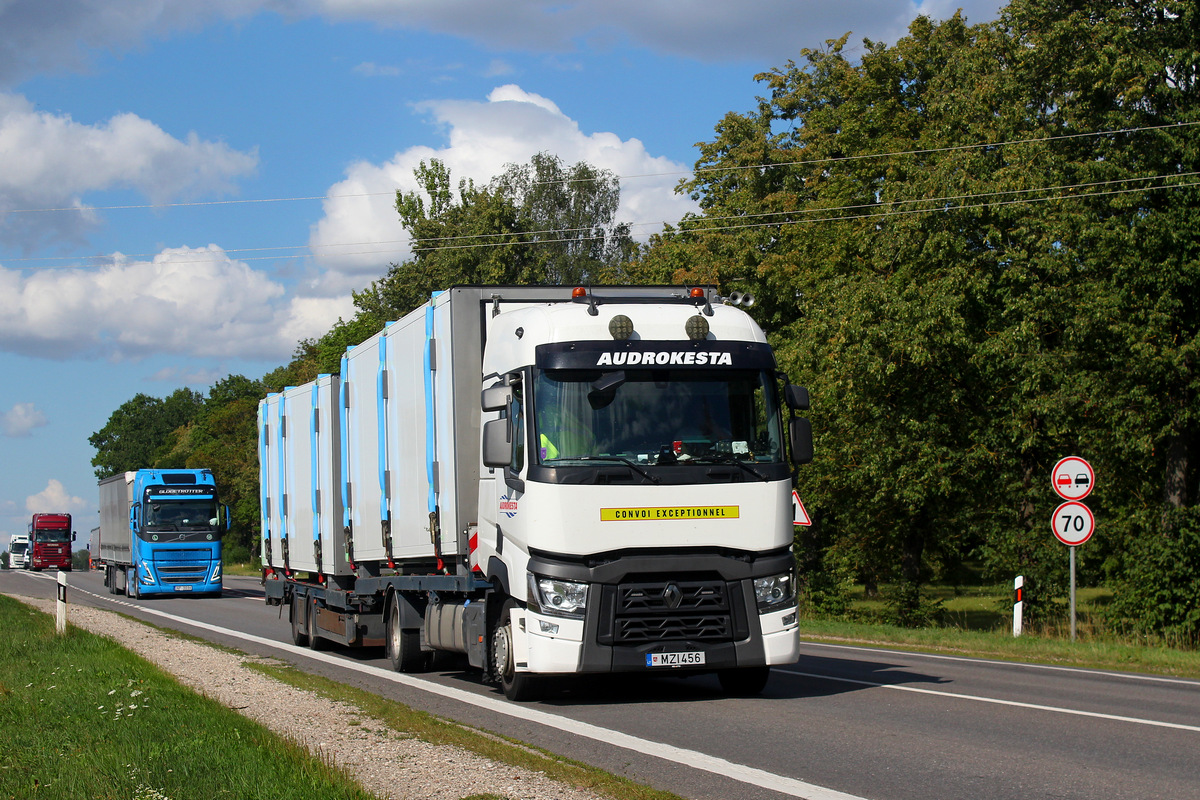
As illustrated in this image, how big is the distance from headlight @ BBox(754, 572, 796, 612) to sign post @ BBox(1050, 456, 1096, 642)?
9.82m

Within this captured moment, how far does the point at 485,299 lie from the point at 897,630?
11.9 m

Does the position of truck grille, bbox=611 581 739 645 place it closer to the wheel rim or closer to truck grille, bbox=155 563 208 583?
the wheel rim

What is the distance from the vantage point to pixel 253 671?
14266 mm

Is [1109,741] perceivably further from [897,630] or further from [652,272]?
[652,272]

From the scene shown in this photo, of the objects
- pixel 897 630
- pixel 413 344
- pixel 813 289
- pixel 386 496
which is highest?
pixel 813 289

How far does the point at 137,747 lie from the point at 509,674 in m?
3.83

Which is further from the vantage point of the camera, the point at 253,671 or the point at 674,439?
the point at 253,671

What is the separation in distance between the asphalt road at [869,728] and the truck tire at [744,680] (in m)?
0.19

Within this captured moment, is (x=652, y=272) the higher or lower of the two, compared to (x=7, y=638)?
higher

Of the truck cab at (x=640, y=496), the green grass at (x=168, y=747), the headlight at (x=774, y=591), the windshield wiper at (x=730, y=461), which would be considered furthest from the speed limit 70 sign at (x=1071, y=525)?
the green grass at (x=168, y=747)

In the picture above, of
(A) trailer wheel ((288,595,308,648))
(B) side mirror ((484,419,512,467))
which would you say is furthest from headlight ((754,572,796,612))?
(A) trailer wheel ((288,595,308,648))

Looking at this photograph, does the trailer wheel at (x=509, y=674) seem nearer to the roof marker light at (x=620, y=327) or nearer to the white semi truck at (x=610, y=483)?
the white semi truck at (x=610, y=483)

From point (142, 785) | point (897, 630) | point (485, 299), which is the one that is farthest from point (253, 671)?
point (897, 630)

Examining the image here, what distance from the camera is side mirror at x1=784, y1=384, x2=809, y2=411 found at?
11.1m
